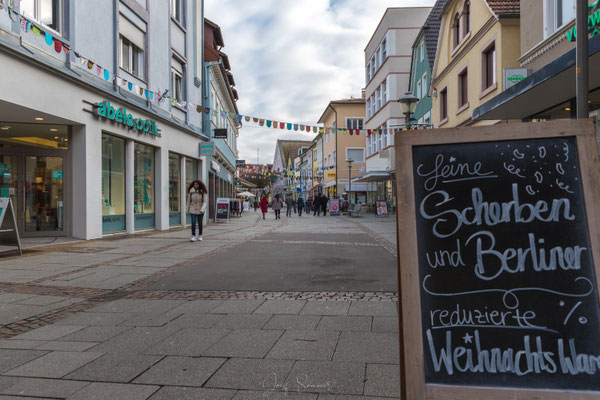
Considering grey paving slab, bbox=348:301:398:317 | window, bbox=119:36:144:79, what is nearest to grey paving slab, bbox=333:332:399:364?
grey paving slab, bbox=348:301:398:317

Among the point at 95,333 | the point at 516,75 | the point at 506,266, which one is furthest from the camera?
the point at 516,75

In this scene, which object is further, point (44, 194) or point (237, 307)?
point (44, 194)

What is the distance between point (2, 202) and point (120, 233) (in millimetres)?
5442

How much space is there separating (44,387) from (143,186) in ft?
43.9

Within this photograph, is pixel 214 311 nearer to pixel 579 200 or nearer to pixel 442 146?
pixel 442 146

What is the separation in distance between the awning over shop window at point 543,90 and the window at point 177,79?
37.9 ft

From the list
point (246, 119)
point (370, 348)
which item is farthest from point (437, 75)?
point (370, 348)

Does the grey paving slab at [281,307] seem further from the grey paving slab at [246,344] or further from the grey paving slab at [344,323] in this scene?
the grey paving slab at [246,344]

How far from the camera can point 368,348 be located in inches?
138

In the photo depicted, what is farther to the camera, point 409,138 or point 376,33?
point 376,33

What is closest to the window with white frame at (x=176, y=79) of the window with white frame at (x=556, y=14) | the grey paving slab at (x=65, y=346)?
the window with white frame at (x=556, y=14)

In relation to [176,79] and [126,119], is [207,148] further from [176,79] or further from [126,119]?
[126,119]

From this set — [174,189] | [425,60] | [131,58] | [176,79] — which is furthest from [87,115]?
[425,60]

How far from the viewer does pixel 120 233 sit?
13477mm
